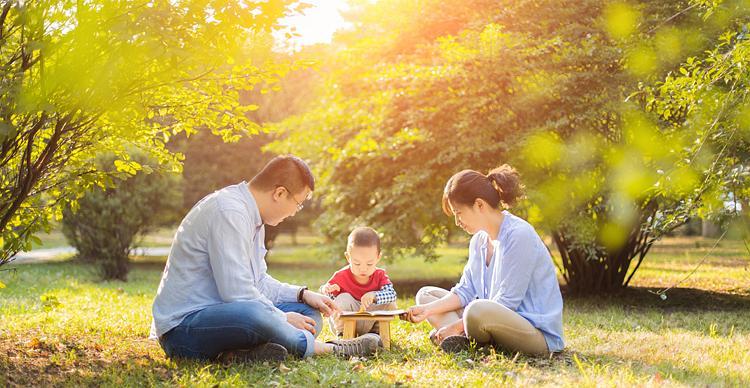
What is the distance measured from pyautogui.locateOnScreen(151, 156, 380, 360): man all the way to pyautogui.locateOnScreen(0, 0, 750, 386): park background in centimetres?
16

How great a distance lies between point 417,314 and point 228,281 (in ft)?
4.89

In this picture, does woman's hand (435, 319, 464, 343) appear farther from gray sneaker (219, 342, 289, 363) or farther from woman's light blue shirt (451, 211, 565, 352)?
gray sneaker (219, 342, 289, 363)

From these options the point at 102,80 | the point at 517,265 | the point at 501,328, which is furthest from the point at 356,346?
the point at 102,80

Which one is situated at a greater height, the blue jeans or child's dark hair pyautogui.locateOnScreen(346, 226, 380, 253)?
child's dark hair pyautogui.locateOnScreen(346, 226, 380, 253)

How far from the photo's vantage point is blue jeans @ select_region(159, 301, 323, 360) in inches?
175

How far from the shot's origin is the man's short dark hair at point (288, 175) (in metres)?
4.64

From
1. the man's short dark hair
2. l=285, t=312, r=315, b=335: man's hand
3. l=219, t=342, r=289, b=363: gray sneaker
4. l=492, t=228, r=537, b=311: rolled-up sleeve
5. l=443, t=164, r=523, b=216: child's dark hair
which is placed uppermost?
the man's short dark hair

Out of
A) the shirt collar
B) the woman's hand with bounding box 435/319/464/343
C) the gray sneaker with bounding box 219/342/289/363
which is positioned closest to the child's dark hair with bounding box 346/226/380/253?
the woman's hand with bounding box 435/319/464/343

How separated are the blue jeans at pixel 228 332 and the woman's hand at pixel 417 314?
2.76 ft

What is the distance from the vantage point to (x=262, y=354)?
15.2 ft

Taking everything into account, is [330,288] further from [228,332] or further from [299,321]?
[228,332]

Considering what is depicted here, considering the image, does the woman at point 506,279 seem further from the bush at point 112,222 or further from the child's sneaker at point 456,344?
the bush at point 112,222

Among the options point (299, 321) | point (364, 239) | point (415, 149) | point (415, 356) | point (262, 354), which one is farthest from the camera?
point (415, 149)

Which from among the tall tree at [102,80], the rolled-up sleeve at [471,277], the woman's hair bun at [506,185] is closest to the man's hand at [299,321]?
the rolled-up sleeve at [471,277]
